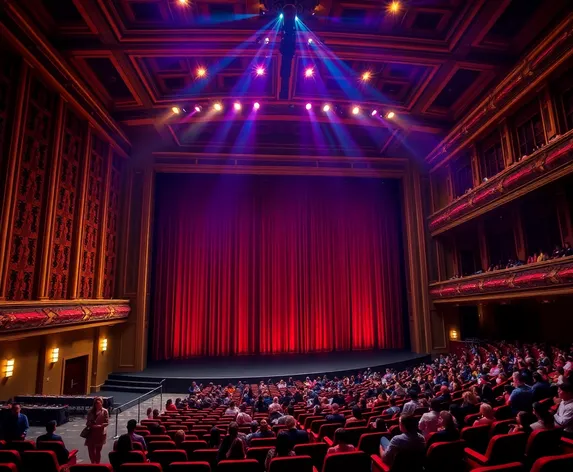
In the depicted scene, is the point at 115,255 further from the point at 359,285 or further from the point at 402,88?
the point at 402,88

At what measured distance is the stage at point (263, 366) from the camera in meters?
11.8

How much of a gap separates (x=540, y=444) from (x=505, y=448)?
278 millimetres

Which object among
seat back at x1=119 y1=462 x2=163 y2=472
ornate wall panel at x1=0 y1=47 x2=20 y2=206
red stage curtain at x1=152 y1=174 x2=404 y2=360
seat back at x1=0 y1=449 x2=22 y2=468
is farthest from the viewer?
red stage curtain at x1=152 y1=174 x2=404 y2=360

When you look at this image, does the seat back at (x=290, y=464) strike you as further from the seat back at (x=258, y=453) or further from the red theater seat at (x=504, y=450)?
the red theater seat at (x=504, y=450)

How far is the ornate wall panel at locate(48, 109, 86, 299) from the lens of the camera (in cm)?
1028

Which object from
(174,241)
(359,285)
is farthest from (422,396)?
(174,241)

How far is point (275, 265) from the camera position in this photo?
17453 millimetres

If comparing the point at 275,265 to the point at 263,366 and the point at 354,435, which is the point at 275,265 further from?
the point at 354,435

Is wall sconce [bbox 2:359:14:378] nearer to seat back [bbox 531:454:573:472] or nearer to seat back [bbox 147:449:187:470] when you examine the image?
seat back [bbox 147:449:187:470]

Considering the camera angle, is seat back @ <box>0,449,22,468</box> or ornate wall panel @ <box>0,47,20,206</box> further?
ornate wall panel @ <box>0,47,20,206</box>

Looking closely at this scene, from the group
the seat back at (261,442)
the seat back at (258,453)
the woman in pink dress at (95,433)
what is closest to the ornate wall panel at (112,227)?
the woman in pink dress at (95,433)

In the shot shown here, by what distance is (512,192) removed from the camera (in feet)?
35.1

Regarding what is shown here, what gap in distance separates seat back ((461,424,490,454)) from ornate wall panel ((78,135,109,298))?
35.6ft

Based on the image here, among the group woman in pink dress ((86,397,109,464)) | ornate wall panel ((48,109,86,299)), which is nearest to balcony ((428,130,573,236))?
woman in pink dress ((86,397,109,464))
